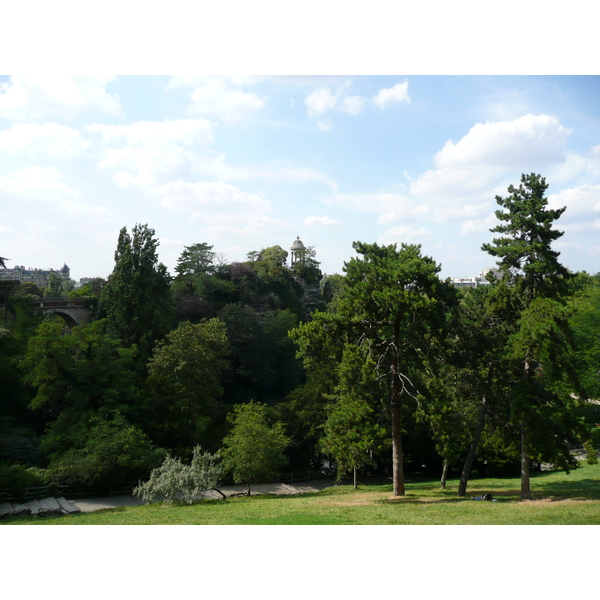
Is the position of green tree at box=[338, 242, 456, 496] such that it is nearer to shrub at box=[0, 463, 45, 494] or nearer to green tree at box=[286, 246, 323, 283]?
shrub at box=[0, 463, 45, 494]

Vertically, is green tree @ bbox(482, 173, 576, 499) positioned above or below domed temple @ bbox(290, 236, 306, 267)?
below

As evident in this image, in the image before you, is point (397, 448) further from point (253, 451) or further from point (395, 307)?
point (253, 451)

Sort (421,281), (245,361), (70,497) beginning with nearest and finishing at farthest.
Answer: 1. (421,281)
2. (70,497)
3. (245,361)

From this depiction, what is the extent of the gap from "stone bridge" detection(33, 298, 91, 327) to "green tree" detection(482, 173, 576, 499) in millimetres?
22547

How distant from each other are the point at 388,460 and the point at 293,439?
14.1 ft

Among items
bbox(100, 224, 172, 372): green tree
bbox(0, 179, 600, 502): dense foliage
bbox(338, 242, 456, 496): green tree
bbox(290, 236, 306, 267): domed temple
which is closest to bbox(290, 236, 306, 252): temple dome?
bbox(290, 236, 306, 267): domed temple

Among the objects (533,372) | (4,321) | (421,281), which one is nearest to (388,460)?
(533,372)

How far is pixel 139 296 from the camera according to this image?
2258cm

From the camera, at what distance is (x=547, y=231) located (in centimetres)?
1155

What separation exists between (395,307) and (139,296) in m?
15.2

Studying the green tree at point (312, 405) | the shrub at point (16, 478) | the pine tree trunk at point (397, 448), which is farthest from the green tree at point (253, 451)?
the shrub at point (16, 478)

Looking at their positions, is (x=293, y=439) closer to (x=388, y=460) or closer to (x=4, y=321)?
(x=388, y=460)

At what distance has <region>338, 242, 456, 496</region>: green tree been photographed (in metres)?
11.2

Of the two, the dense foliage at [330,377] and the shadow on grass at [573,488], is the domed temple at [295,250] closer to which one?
the dense foliage at [330,377]
